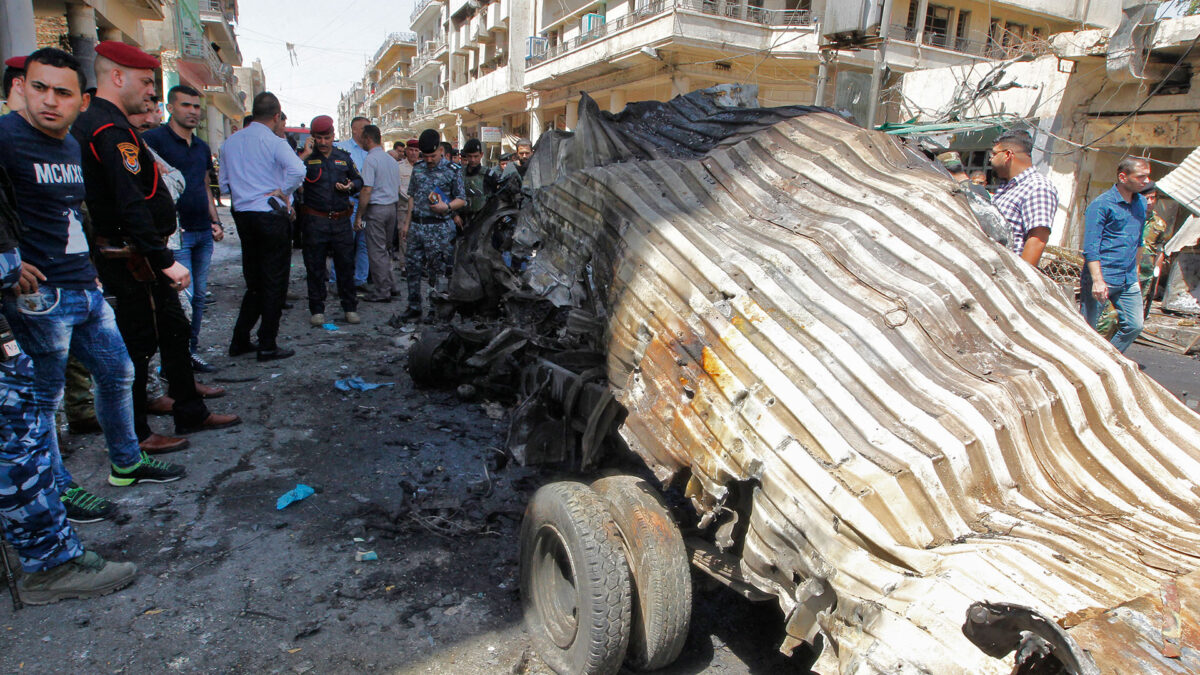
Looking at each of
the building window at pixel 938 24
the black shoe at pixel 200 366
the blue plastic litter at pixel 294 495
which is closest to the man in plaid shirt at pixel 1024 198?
the blue plastic litter at pixel 294 495

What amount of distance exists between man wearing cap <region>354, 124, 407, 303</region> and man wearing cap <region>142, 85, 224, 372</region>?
2.32 m

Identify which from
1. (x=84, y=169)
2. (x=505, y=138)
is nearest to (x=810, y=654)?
(x=84, y=169)

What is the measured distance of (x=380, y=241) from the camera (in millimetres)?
7797

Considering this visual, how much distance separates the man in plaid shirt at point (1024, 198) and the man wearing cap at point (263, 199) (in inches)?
207

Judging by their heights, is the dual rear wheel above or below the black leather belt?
below

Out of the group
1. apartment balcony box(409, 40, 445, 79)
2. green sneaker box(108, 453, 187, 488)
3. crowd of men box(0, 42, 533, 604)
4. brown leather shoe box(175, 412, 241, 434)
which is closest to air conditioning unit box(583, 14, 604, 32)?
crowd of men box(0, 42, 533, 604)

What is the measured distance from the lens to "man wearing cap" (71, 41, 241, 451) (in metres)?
Result: 3.39

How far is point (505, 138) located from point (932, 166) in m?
30.1

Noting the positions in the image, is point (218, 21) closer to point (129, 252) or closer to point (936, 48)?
point (936, 48)

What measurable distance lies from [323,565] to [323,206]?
14.6 ft

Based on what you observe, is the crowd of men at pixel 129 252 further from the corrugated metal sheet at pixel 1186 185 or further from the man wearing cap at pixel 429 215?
the corrugated metal sheet at pixel 1186 185

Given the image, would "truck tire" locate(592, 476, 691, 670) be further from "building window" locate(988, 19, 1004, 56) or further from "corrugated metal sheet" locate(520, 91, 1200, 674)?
"building window" locate(988, 19, 1004, 56)

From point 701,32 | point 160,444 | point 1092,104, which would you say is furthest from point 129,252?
point 701,32

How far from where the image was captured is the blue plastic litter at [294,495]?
135 inches
